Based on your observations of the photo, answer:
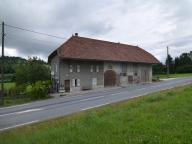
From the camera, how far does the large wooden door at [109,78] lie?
47.1 metres

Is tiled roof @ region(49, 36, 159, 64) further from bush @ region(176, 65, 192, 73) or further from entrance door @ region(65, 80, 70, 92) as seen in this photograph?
bush @ region(176, 65, 192, 73)

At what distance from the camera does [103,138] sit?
7.80 metres

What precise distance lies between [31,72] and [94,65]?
1099 centimetres

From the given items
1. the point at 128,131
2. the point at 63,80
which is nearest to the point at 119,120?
the point at 128,131

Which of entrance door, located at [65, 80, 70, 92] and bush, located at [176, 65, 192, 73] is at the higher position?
bush, located at [176, 65, 192, 73]

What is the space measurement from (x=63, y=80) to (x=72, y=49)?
498cm

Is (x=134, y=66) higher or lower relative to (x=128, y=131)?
higher

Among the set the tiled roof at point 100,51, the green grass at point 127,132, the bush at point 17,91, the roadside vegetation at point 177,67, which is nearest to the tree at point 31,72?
the bush at point 17,91

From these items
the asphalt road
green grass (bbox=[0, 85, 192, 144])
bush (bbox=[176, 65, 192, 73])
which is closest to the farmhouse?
the asphalt road

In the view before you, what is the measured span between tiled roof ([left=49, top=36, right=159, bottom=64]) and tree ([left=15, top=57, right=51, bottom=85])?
300cm

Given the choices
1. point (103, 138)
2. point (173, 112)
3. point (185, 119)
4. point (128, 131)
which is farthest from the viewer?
point (173, 112)

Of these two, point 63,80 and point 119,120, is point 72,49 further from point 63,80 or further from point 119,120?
point 119,120

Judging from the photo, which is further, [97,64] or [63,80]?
[97,64]

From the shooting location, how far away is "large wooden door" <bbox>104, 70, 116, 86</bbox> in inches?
1854
